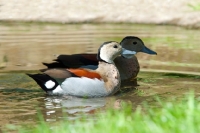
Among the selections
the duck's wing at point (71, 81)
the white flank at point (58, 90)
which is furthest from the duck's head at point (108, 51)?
the white flank at point (58, 90)

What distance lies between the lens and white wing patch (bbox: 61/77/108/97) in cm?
909

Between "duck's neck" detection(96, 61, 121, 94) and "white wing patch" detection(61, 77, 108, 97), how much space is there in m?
Result: 0.13

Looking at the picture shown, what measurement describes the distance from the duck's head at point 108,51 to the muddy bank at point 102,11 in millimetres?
6544

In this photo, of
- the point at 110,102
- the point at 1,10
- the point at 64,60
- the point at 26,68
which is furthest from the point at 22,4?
the point at 110,102

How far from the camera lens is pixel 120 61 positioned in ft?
37.1

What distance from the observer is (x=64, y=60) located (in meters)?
10.1

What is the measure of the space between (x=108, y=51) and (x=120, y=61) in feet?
5.32

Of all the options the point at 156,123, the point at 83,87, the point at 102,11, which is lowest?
the point at 83,87

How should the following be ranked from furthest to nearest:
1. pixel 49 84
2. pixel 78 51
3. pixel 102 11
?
1. pixel 102 11
2. pixel 78 51
3. pixel 49 84

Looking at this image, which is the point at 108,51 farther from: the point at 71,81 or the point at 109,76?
the point at 71,81

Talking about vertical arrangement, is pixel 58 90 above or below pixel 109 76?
below

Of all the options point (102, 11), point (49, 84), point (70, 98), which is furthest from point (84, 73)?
point (102, 11)

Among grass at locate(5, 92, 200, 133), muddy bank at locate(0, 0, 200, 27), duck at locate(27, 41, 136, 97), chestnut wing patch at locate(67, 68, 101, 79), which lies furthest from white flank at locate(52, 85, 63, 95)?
muddy bank at locate(0, 0, 200, 27)

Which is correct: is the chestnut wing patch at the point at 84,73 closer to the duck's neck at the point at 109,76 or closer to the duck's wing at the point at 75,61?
the duck's neck at the point at 109,76
